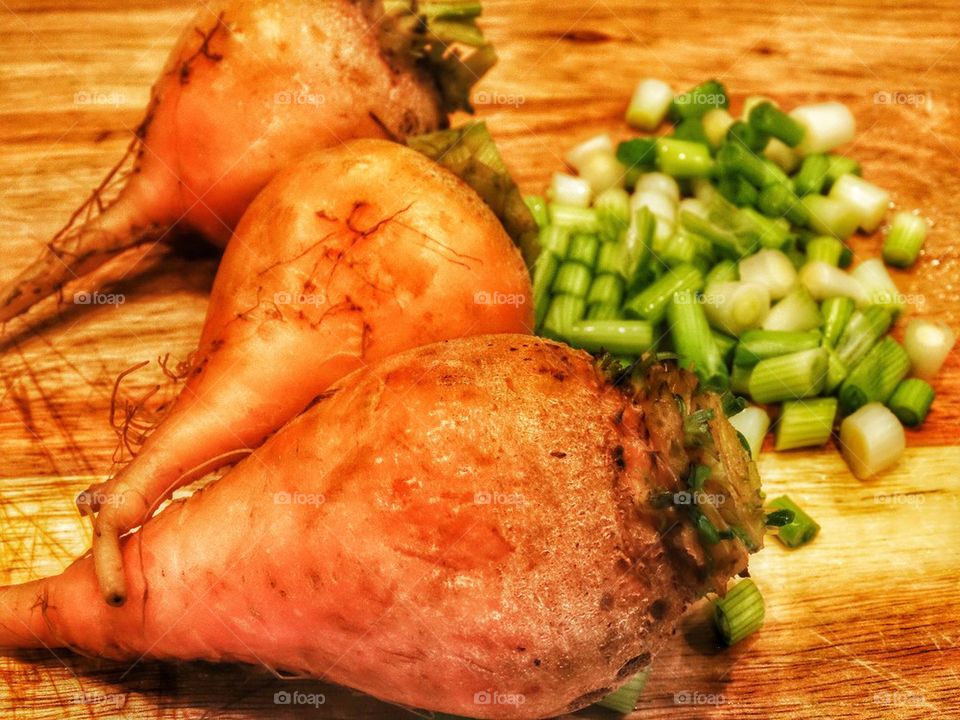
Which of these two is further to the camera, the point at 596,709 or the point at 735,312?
the point at 735,312

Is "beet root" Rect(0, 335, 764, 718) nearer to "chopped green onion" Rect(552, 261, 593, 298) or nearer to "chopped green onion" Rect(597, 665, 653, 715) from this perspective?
"chopped green onion" Rect(597, 665, 653, 715)

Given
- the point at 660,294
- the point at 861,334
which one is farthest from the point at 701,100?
the point at 861,334

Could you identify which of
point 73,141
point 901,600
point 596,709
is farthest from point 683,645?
point 73,141

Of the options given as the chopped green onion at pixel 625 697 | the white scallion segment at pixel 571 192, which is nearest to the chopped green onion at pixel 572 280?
the white scallion segment at pixel 571 192

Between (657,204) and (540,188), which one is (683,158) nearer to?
(657,204)

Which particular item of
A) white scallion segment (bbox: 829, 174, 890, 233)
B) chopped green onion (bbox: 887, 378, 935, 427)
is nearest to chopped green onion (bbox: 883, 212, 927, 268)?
white scallion segment (bbox: 829, 174, 890, 233)

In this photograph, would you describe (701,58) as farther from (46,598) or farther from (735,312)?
(46,598)
